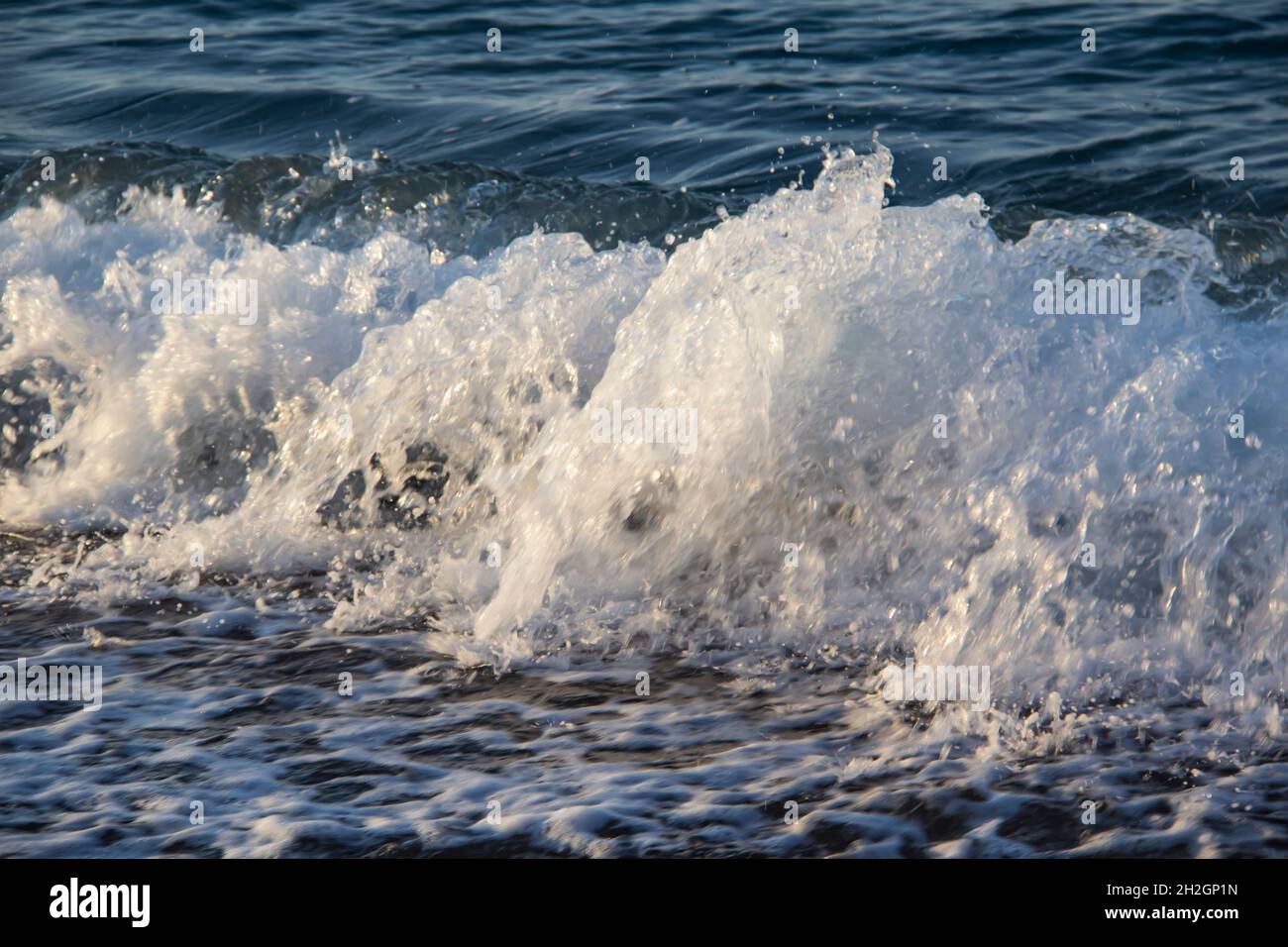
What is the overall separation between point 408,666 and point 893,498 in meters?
1.75

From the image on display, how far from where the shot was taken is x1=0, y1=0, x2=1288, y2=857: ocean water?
3701 millimetres

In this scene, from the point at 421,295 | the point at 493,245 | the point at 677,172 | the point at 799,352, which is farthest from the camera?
the point at 677,172

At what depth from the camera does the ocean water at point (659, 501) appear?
3.70 meters

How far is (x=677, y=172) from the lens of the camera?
9.01m

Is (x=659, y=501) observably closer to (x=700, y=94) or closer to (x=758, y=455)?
(x=758, y=455)

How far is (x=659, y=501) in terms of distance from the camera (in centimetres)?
527

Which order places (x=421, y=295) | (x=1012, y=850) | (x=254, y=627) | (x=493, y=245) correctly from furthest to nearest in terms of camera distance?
1. (x=493, y=245)
2. (x=421, y=295)
3. (x=254, y=627)
4. (x=1012, y=850)

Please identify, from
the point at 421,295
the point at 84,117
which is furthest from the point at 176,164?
the point at 421,295

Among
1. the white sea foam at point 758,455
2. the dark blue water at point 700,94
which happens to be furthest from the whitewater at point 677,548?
the dark blue water at point 700,94

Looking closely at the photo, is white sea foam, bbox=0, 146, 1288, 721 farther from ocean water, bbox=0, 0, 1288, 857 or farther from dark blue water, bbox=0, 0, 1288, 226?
dark blue water, bbox=0, 0, 1288, 226

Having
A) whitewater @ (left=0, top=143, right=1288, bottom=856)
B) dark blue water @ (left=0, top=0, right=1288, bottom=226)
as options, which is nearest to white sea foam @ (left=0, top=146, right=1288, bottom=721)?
whitewater @ (left=0, top=143, right=1288, bottom=856)

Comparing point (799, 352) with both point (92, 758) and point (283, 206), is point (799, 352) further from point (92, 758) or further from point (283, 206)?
point (283, 206)

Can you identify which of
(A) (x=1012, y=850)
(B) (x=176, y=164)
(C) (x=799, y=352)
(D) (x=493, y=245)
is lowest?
(A) (x=1012, y=850)

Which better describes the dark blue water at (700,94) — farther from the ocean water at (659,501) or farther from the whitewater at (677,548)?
the whitewater at (677,548)
